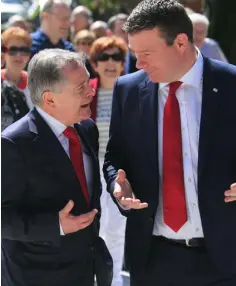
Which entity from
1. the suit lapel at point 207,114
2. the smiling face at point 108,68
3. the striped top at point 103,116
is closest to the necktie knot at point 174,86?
the suit lapel at point 207,114

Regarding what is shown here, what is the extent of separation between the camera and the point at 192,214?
290 cm

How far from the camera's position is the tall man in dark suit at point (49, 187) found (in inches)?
107

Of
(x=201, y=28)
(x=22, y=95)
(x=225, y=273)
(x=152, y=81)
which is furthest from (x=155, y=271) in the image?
(x=201, y=28)

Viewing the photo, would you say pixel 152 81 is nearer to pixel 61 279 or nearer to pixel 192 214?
pixel 192 214

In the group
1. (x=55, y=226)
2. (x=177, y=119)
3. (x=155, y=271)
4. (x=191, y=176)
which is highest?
(x=177, y=119)

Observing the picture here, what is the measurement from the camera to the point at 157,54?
286 centimetres

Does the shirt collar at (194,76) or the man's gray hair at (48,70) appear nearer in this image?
the man's gray hair at (48,70)

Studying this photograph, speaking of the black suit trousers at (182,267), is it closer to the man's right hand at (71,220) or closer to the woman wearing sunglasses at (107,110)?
the man's right hand at (71,220)

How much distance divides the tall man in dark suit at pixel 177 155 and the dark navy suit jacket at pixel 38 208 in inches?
9.7

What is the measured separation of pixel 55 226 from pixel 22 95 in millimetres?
2553

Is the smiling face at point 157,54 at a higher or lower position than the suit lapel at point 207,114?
higher

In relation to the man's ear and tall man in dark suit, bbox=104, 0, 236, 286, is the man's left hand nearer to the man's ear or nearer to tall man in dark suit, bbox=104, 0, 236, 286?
tall man in dark suit, bbox=104, 0, 236, 286

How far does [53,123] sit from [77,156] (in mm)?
187

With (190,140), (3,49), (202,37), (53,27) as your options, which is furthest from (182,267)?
(53,27)
